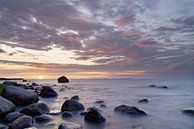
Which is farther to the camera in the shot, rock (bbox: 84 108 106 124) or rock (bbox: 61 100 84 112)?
rock (bbox: 61 100 84 112)

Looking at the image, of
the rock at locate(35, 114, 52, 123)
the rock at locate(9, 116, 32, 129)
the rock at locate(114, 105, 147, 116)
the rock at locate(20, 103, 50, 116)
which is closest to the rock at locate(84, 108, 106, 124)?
Result: the rock at locate(35, 114, 52, 123)

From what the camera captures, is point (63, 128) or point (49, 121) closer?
point (63, 128)

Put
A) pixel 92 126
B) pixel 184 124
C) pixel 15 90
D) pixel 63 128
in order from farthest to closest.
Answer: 1. pixel 15 90
2. pixel 184 124
3. pixel 92 126
4. pixel 63 128

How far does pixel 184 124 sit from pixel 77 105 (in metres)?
9.31

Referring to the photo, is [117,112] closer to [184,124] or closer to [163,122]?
[163,122]

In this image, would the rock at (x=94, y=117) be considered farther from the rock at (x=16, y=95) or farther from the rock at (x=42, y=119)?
the rock at (x=16, y=95)

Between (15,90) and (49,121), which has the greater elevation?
(15,90)

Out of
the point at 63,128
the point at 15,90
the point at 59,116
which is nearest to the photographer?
the point at 63,128

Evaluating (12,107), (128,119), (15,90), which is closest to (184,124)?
(128,119)

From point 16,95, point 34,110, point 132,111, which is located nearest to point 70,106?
point 34,110

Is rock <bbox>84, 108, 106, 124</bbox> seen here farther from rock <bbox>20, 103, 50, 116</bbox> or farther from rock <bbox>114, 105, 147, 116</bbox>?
rock <bbox>20, 103, 50, 116</bbox>

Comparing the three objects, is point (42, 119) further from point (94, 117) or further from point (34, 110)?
point (94, 117)

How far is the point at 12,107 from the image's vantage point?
1958 cm

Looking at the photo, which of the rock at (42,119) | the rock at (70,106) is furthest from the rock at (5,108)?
the rock at (70,106)
